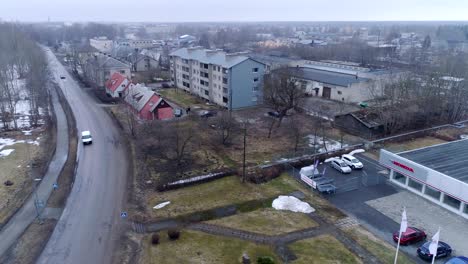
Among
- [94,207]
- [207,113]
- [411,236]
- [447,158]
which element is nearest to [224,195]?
[94,207]

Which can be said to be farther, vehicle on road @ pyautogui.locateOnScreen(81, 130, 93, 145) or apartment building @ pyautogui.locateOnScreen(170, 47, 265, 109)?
apartment building @ pyautogui.locateOnScreen(170, 47, 265, 109)

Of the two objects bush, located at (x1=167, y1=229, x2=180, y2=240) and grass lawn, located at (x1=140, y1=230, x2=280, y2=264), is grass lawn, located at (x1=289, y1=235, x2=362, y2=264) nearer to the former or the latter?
grass lawn, located at (x1=140, y1=230, x2=280, y2=264)

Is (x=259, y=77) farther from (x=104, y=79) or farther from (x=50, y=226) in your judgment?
(x=50, y=226)

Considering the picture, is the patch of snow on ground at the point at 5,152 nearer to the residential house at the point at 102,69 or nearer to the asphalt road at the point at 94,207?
the asphalt road at the point at 94,207

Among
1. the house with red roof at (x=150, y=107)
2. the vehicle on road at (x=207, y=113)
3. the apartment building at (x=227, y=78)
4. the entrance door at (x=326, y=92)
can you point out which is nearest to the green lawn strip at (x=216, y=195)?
the vehicle on road at (x=207, y=113)

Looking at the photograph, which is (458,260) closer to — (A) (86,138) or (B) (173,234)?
(B) (173,234)

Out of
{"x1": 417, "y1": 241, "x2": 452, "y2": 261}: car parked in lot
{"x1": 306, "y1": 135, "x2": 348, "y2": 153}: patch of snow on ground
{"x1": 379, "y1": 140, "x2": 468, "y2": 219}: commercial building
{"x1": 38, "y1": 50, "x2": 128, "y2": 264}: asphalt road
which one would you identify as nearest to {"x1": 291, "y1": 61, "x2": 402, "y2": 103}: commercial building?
{"x1": 306, "y1": 135, "x2": 348, "y2": 153}: patch of snow on ground

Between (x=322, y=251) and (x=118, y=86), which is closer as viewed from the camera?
(x=322, y=251)
